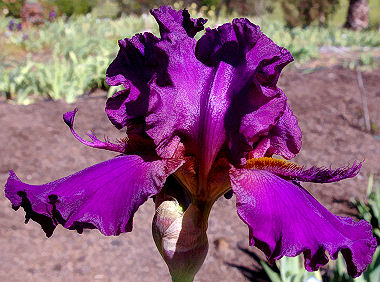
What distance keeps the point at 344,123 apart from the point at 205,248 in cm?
404

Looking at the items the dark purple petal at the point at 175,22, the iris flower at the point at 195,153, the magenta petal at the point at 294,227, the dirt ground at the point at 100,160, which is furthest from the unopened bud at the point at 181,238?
the dirt ground at the point at 100,160

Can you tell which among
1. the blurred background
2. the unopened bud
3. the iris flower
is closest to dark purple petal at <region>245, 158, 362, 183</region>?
the iris flower

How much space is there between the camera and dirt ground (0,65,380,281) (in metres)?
2.09

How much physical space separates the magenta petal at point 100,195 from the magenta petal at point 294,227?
0.44ft

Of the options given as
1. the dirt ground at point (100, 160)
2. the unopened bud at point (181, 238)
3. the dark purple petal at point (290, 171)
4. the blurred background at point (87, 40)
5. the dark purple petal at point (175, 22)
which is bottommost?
the blurred background at point (87, 40)

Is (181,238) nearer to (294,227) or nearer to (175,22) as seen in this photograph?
(294,227)

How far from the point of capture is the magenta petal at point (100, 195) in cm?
64

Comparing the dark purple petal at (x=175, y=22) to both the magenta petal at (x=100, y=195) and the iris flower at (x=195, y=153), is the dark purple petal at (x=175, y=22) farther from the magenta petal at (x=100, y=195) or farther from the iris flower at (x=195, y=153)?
the magenta petal at (x=100, y=195)

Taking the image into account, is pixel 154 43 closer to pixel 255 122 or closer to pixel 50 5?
pixel 255 122

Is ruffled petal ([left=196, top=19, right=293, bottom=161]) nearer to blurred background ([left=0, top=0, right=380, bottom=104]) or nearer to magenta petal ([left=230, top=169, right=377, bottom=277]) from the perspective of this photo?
magenta petal ([left=230, top=169, right=377, bottom=277])

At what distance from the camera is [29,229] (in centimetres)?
230

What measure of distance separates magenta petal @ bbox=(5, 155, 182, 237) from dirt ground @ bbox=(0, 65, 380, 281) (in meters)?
1.42

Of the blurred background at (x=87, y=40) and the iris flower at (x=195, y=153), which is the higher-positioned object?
the iris flower at (x=195, y=153)

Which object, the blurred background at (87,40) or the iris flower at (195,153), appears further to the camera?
the blurred background at (87,40)
